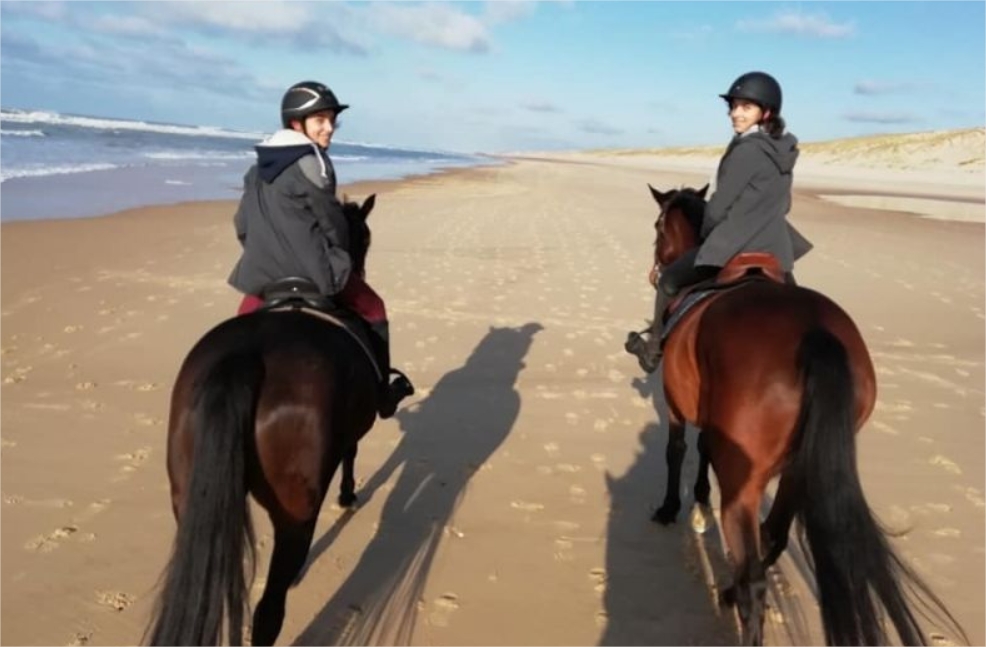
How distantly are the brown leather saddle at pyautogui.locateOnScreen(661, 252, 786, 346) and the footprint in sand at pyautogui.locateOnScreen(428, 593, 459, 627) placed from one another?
1964 millimetres

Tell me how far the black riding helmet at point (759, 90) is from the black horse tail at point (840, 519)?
1.85 metres

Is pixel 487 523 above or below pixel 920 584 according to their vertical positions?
below

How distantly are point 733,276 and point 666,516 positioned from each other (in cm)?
169

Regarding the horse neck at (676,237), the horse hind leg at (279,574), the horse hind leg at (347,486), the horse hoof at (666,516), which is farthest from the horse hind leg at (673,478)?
the horse hind leg at (279,574)

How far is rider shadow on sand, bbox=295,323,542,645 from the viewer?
3.88 m

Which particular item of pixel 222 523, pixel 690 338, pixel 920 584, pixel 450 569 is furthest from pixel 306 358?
pixel 920 584

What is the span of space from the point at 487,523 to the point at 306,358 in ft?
7.29

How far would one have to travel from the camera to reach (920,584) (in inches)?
134

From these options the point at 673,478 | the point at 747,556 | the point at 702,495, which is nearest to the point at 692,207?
the point at 673,478

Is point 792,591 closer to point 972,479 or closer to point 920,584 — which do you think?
point 920,584

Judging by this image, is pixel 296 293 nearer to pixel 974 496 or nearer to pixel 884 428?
pixel 974 496

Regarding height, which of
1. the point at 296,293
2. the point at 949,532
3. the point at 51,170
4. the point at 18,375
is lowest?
the point at 949,532

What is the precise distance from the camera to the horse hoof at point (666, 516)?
4930 mm

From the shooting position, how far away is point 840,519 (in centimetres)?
320
